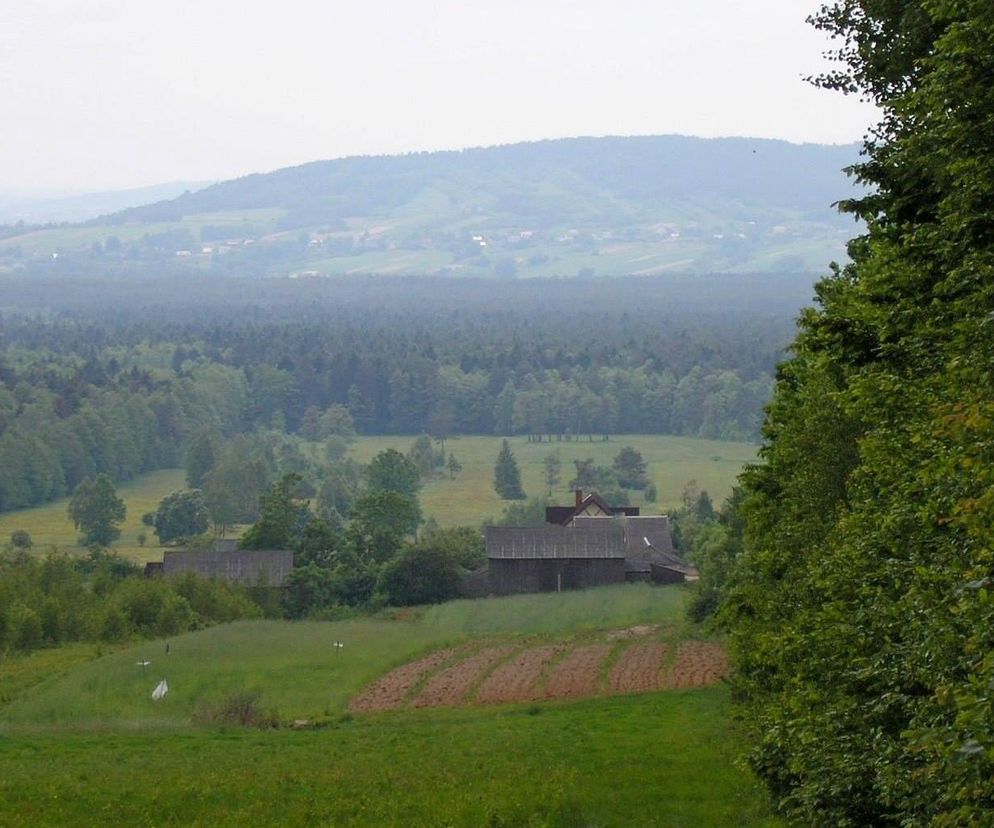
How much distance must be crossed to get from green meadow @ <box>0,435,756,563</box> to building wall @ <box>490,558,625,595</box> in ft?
93.7

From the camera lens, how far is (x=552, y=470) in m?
144

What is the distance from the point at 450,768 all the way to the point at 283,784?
3164 mm

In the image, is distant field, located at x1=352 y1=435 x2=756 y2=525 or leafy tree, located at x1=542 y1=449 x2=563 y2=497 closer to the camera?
distant field, located at x1=352 y1=435 x2=756 y2=525

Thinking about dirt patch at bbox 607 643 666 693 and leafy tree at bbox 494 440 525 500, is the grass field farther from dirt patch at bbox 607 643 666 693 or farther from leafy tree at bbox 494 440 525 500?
leafy tree at bbox 494 440 525 500

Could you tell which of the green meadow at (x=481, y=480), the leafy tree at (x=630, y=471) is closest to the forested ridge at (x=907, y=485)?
the green meadow at (x=481, y=480)

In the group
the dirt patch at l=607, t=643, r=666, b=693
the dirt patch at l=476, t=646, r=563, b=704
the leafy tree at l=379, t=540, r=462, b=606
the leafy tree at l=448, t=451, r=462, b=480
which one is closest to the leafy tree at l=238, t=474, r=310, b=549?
the leafy tree at l=379, t=540, r=462, b=606

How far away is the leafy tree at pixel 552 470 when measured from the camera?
461 ft

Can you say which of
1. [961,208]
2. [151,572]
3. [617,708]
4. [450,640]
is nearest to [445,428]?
[151,572]

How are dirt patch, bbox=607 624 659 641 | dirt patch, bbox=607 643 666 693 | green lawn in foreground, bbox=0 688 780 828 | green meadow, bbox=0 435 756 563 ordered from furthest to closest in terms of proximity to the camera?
1. green meadow, bbox=0 435 756 563
2. dirt patch, bbox=607 624 659 641
3. dirt patch, bbox=607 643 666 693
4. green lawn in foreground, bbox=0 688 780 828

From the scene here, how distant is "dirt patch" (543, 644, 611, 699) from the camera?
148 feet

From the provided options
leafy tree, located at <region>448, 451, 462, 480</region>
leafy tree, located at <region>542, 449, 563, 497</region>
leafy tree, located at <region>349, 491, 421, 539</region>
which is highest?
leafy tree, located at <region>349, 491, 421, 539</region>

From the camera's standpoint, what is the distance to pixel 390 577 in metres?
79.6

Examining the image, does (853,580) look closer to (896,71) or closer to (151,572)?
(896,71)

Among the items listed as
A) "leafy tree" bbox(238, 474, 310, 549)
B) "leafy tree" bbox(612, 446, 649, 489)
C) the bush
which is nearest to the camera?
the bush
